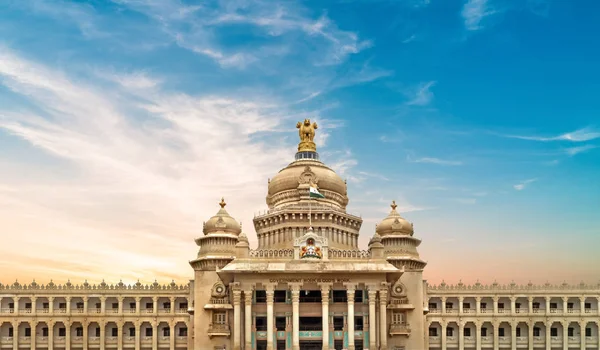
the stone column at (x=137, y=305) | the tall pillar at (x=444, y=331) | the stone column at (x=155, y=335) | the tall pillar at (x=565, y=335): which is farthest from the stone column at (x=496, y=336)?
the stone column at (x=137, y=305)

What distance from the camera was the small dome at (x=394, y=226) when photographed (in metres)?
96.3

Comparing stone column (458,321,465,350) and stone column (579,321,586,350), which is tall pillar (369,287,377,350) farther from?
stone column (579,321,586,350)

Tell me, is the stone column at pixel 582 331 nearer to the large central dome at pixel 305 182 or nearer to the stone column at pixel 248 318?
the large central dome at pixel 305 182

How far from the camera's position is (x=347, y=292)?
77250 mm

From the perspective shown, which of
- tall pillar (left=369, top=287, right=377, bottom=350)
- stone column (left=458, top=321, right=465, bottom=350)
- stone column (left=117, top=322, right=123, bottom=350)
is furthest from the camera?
stone column (left=458, top=321, right=465, bottom=350)

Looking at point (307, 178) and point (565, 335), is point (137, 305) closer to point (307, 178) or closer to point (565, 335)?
point (307, 178)

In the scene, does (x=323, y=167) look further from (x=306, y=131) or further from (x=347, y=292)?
(x=347, y=292)

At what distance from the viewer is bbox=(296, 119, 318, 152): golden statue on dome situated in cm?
10994

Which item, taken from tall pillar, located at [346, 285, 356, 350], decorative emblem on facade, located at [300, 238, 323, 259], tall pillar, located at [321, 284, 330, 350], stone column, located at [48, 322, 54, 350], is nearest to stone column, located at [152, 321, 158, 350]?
stone column, located at [48, 322, 54, 350]

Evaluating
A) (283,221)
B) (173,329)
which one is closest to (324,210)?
(283,221)

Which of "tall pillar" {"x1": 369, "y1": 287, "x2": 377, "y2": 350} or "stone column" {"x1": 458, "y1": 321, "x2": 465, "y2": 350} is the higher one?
"tall pillar" {"x1": 369, "y1": 287, "x2": 377, "y2": 350}

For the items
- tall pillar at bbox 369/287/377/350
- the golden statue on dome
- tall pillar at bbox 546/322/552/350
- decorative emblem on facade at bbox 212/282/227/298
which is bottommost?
tall pillar at bbox 546/322/552/350

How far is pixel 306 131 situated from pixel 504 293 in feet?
140

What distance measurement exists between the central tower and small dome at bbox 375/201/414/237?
5088 millimetres
